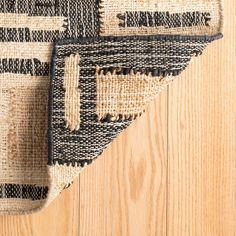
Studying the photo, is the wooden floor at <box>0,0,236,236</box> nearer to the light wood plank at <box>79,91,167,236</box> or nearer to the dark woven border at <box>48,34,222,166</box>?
the light wood plank at <box>79,91,167,236</box>

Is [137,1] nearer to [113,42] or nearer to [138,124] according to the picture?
[113,42]

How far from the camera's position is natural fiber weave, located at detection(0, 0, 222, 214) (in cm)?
60

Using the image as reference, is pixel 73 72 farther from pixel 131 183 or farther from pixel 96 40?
pixel 131 183

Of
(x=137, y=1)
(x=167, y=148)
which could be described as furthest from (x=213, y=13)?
(x=167, y=148)

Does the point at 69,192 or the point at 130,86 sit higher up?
the point at 130,86

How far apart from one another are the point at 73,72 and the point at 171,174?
0.75 feet

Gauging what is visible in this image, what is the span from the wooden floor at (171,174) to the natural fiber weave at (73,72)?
7 centimetres

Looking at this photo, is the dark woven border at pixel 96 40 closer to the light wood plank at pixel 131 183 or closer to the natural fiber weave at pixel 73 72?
the natural fiber weave at pixel 73 72

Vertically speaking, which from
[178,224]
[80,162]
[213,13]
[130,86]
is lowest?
[178,224]

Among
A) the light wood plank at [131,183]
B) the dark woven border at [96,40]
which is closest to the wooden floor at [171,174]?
the light wood plank at [131,183]

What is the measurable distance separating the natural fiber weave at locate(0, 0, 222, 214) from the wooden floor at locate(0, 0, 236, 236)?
72mm

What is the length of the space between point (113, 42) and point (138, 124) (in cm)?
15

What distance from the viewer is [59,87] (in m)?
0.62

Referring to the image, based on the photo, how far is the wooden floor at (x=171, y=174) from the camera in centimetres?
71
